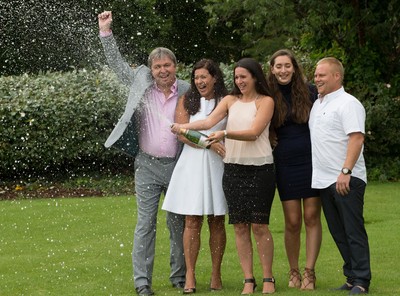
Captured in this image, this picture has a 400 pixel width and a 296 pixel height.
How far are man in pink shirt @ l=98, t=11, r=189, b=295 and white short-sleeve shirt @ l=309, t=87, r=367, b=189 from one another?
1214 millimetres

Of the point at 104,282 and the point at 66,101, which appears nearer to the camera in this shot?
the point at 104,282

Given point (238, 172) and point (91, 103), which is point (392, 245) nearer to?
point (238, 172)

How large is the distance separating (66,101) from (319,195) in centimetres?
834

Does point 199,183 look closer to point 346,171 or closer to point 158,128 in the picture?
point 158,128

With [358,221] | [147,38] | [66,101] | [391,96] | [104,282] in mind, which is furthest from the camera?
[147,38]

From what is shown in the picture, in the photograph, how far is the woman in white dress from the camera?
8.23 metres

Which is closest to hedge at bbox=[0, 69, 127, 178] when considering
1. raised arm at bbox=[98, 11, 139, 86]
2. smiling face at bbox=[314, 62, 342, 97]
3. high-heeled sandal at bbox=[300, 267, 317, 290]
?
raised arm at bbox=[98, 11, 139, 86]

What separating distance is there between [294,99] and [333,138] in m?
0.53

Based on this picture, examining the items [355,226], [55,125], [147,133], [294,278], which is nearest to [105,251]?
[147,133]

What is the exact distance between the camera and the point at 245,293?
805 cm

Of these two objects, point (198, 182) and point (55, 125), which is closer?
point (198, 182)

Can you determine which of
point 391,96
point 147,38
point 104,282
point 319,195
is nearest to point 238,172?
point 319,195

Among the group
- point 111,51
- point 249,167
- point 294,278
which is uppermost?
point 111,51

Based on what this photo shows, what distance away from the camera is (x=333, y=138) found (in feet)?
26.0
